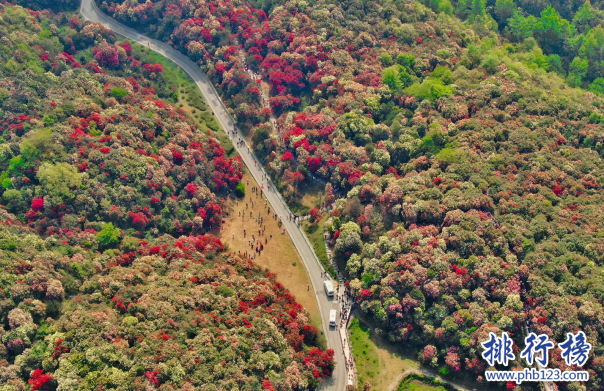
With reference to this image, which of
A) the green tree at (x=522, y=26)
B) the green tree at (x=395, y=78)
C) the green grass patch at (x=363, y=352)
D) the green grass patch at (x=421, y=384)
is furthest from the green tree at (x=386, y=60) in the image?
the green grass patch at (x=421, y=384)

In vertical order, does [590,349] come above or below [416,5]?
below

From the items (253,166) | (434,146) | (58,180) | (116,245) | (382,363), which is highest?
(434,146)

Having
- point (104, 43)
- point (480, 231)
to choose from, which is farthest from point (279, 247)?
point (104, 43)

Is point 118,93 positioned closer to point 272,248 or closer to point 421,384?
point 272,248

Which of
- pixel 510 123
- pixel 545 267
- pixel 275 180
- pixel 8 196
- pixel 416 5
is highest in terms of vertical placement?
pixel 416 5

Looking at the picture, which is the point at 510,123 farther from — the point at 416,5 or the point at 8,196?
the point at 8,196

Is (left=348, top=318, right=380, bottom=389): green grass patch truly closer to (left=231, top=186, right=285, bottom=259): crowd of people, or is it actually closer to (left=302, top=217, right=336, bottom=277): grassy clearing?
(left=302, top=217, right=336, bottom=277): grassy clearing

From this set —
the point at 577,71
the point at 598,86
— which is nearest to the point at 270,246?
the point at 598,86
